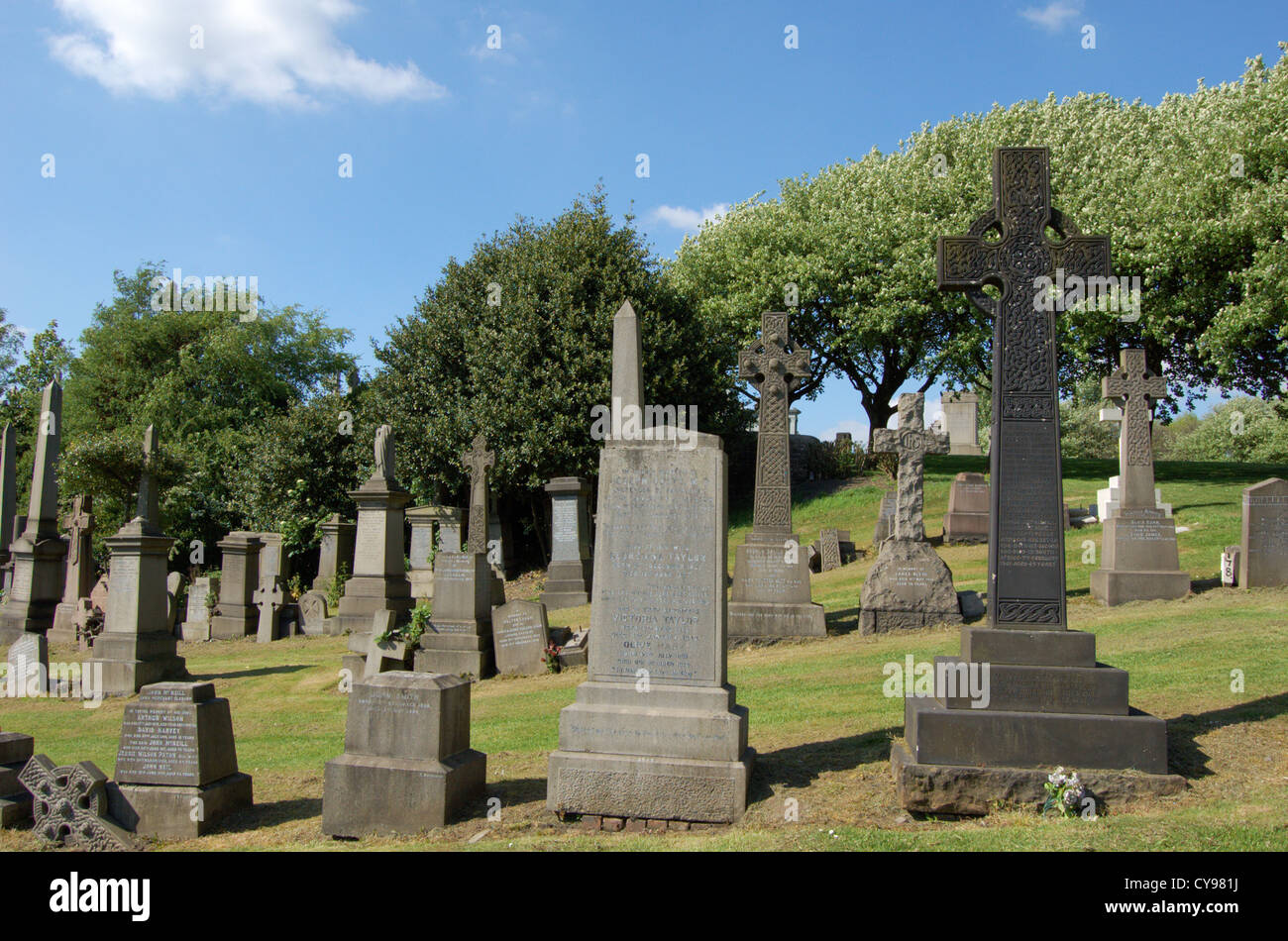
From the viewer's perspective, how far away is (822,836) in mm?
5023

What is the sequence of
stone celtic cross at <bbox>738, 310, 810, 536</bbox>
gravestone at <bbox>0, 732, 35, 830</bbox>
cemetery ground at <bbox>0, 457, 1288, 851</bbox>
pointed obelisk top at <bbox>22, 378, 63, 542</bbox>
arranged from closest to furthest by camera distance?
1. cemetery ground at <bbox>0, 457, 1288, 851</bbox>
2. gravestone at <bbox>0, 732, 35, 830</bbox>
3. stone celtic cross at <bbox>738, 310, 810, 536</bbox>
4. pointed obelisk top at <bbox>22, 378, 63, 542</bbox>

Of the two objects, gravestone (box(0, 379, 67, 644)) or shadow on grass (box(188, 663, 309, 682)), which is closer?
shadow on grass (box(188, 663, 309, 682))

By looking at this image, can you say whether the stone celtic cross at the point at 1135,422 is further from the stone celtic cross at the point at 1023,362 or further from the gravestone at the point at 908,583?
the stone celtic cross at the point at 1023,362

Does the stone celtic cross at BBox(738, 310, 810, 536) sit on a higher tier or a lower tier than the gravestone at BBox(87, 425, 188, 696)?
higher

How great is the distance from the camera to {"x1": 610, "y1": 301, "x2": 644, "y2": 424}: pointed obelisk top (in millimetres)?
6715

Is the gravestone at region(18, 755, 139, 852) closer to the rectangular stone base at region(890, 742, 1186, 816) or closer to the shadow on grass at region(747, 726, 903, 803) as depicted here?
the shadow on grass at region(747, 726, 903, 803)

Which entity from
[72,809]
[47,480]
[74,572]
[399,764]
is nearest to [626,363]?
[399,764]

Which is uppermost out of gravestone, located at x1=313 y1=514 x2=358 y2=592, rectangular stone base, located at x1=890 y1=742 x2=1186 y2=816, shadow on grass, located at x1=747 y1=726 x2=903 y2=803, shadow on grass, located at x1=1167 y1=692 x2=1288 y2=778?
gravestone, located at x1=313 y1=514 x2=358 y2=592

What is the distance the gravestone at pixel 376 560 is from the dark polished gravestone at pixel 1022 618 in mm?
14338

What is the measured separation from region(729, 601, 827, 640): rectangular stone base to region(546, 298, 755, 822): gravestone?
21.9 ft

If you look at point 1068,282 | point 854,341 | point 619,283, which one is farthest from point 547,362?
point 1068,282

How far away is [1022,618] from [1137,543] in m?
8.38

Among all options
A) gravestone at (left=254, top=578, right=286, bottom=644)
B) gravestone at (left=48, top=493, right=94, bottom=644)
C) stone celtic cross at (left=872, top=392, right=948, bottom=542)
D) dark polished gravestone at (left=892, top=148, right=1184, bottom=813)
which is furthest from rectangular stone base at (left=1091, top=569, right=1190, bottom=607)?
gravestone at (left=48, top=493, right=94, bottom=644)
